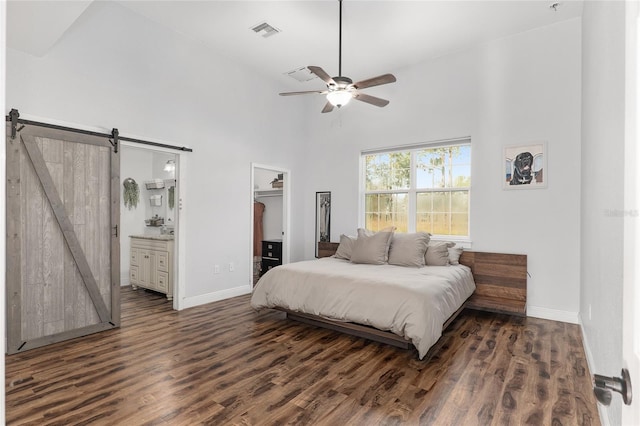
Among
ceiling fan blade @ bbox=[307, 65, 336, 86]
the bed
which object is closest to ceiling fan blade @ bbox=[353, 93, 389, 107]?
ceiling fan blade @ bbox=[307, 65, 336, 86]

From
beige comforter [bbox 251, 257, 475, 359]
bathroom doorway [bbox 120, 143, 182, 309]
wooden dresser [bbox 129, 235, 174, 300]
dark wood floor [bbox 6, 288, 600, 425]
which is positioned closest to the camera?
dark wood floor [bbox 6, 288, 600, 425]

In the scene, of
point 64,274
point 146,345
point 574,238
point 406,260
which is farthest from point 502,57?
point 64,274

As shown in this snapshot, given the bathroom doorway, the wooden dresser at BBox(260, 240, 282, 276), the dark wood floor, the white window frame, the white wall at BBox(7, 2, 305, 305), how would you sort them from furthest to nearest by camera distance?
the wooden dresser at BBox(260, 240, 282, 276) → the bathroom doorway → the white window frame → the white wall at BBox(7, 2, 305, 305) → the dark wood floor

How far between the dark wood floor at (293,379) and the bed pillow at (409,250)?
89 centimetres

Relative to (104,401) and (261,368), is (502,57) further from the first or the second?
(104,401)

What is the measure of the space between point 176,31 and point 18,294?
3365 millimetres

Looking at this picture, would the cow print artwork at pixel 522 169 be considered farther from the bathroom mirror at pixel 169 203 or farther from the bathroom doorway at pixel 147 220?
the bathroom mirror at pixel 169 203

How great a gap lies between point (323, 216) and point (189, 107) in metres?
2.78

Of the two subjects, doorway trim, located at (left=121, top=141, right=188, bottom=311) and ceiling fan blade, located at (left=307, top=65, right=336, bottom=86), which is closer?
ceiling fan blade, located at (left=307, top=65, right=336, bottom=86)

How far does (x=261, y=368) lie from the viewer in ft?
8.98

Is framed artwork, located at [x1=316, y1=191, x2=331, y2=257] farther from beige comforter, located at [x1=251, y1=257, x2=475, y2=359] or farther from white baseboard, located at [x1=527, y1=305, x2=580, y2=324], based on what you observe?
white baseboard, located at [x1=527, y1=305, x2=580, y2=324]

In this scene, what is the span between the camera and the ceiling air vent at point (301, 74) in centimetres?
534

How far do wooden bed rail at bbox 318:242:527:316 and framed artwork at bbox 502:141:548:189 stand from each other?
0.89 metres

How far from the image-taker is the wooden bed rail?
13.6 ft
